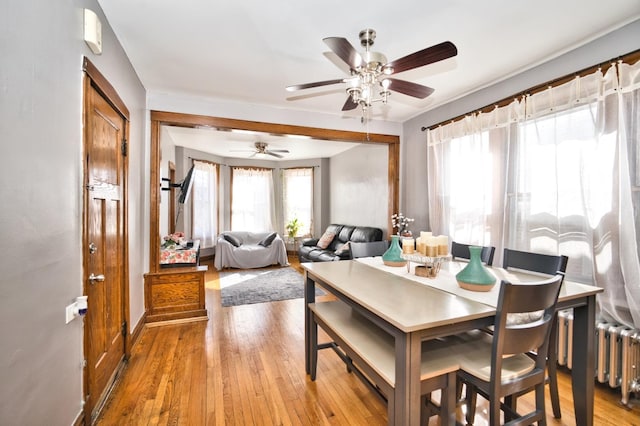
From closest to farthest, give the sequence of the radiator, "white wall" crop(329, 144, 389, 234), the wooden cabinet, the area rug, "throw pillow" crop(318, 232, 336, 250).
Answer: the radiator < the wooden cabinet < the area rug < "white wall" crop(329, 144, 389, 234) < "throw pillow" crop(318, 232, 336, 250)

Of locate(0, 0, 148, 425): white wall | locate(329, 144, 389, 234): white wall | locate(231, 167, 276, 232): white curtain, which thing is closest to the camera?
locate(0, 0, 148, 425): white wall

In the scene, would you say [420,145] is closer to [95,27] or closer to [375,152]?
[375,152]

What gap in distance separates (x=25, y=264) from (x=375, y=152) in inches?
200

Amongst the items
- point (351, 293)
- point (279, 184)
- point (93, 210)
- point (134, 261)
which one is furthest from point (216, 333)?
point (279, 184)

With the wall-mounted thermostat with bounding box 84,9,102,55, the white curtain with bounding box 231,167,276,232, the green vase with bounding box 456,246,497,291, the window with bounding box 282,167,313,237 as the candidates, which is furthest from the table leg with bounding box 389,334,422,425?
the white curtain with bounding box 231,167,276,232

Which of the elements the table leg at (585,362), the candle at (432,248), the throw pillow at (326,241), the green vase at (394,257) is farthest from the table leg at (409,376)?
the throw pillow at (326,241)

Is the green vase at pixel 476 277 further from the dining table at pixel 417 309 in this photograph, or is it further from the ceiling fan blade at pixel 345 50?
the ceiling fan blade at pixel 345 50

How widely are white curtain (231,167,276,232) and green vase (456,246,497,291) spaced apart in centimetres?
629

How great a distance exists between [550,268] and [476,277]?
68cm

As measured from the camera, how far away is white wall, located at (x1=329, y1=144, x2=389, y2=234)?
522 cm

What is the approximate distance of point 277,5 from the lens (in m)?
1.82

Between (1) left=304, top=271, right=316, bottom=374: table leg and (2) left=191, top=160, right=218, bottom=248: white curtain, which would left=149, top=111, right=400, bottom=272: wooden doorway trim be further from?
(2) left=191, top=160, right=218, bottom=248: white curtain

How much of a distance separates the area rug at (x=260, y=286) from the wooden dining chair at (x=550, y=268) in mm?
2838

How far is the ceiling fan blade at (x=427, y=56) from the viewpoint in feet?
5.15
